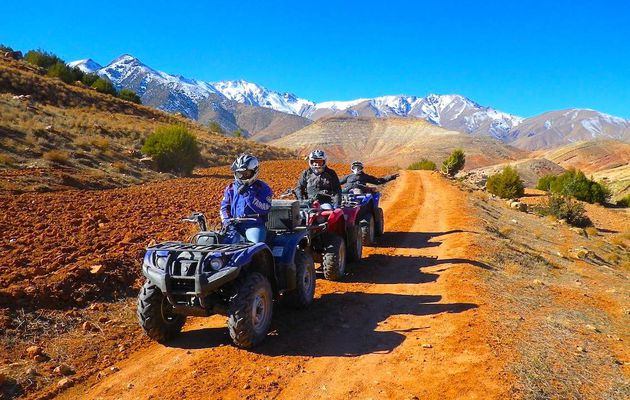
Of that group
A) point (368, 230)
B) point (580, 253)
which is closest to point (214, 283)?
point (368, 230)

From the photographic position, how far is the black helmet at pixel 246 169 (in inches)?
255

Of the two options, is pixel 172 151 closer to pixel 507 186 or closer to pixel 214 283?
pixel 214 283

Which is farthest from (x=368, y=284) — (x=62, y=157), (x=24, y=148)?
(x=24, y=148)

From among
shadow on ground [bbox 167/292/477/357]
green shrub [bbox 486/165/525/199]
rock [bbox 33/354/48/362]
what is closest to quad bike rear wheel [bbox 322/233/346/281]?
shadow on ground [bbox 167/292/477/357]

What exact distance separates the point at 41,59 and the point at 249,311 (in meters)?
57.2

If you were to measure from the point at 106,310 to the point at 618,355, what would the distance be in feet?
22.2

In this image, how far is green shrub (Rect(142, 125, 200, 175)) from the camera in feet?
89.4

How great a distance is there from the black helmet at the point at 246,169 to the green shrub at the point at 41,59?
5377 cm

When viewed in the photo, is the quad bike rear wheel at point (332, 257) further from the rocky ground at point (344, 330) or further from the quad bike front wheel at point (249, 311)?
the quad bike front wheel at point (249, 311)

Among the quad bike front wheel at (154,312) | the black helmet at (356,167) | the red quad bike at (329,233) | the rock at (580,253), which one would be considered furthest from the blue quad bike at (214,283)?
the rock at (580,253)

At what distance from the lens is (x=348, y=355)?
5.55 m

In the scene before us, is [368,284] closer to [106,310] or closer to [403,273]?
[403,273]

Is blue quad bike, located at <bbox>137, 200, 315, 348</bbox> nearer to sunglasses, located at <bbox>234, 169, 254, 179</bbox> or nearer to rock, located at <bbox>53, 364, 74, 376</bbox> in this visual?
sunglasses, located at <bbox>234, 169, 254, 179</bbox>

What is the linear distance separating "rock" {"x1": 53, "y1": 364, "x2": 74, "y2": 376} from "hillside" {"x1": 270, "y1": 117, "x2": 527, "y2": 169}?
120066 mm
